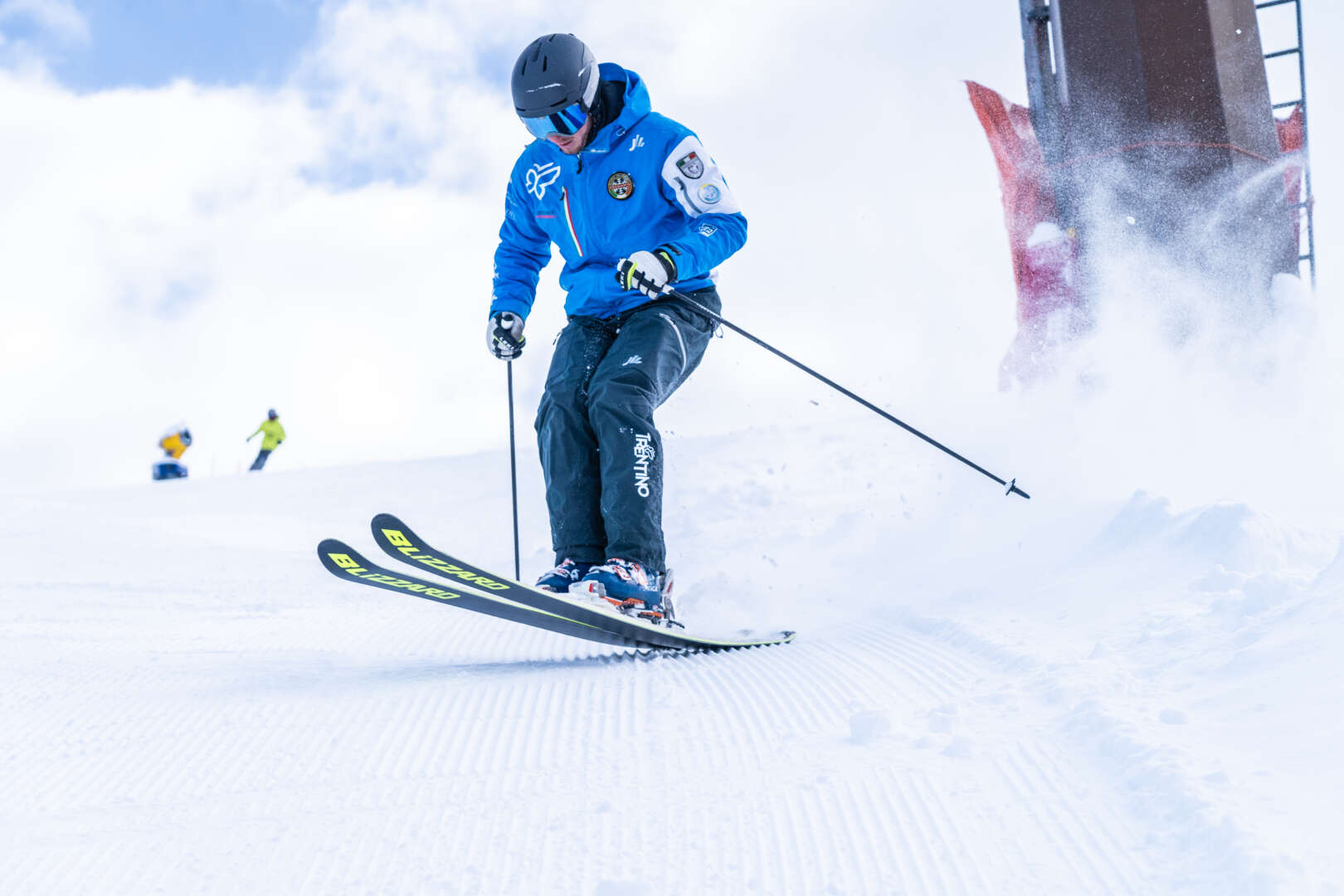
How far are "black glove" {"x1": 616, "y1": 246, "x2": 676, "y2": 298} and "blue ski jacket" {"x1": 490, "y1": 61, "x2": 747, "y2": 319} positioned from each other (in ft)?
0.25

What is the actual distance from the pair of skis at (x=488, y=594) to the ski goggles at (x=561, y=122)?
4.28 feet

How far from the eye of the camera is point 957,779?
4.50 feet

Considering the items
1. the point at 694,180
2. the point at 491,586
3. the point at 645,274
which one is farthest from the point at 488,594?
the point at 694,180

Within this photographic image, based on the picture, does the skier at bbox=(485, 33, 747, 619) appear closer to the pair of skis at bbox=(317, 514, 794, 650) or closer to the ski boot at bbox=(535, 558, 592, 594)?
the ski boot at bbox=(535, 558, 592, 594)

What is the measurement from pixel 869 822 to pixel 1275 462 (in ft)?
10.2

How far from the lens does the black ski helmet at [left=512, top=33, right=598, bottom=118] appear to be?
2867 mm

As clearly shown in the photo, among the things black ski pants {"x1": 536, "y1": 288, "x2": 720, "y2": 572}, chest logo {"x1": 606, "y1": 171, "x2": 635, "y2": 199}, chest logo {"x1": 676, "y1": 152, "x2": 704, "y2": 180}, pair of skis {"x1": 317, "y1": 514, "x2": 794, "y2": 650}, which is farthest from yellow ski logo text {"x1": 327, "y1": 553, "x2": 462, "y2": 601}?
chest logo {"x1": 676, "y1": 152, "x2": 704, "y2": 180}

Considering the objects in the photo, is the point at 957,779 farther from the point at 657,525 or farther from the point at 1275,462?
the point at 1275,462

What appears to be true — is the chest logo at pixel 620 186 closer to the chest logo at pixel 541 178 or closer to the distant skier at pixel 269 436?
the chest logo at pixel 541 178

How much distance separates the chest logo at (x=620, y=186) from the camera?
305cm

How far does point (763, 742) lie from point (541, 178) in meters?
2.21

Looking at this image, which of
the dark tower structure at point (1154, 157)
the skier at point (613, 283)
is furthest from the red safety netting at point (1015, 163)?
the skier at point (613, 283)

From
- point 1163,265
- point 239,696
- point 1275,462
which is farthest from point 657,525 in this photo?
point 1163,265

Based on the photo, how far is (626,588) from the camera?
2652 mm
